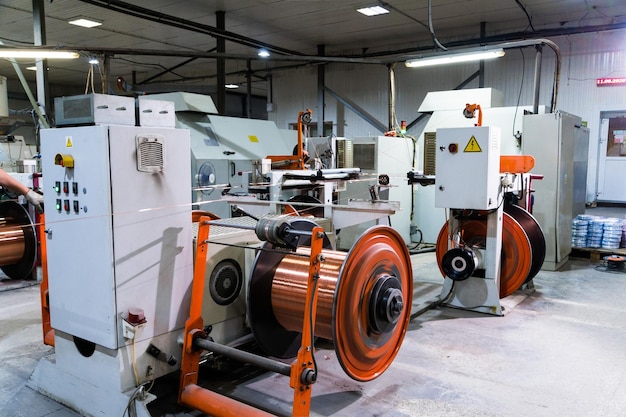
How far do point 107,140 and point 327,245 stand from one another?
1514mm

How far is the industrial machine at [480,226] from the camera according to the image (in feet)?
13.0

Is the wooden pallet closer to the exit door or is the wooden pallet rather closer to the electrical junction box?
the exit door

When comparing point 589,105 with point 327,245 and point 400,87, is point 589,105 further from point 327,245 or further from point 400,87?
point 327,245

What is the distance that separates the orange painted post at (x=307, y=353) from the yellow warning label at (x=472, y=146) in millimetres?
2228

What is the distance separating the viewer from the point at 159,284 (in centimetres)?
249

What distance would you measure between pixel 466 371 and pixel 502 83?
23.1 ft

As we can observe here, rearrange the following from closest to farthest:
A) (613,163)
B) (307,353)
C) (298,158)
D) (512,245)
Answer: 1. (307,353)
2. (512,245)
3. (298,158)
4. (613,163)

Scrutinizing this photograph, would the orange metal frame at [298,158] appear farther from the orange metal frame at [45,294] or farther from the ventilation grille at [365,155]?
the orange metal frame at [45,294]

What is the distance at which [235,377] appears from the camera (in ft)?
9.77

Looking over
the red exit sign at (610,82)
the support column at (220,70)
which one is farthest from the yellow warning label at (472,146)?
the red exit sign at (610,82)

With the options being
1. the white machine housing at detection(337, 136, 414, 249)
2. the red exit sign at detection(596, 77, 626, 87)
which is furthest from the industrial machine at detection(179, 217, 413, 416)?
the red exit sign at detection(596, 77, 626, 87)

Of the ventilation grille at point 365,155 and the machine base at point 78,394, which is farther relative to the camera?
the ventilation grille at point 365,155

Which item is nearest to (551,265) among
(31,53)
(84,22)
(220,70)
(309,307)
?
(309,307)

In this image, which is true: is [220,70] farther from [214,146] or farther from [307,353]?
[307,353]
